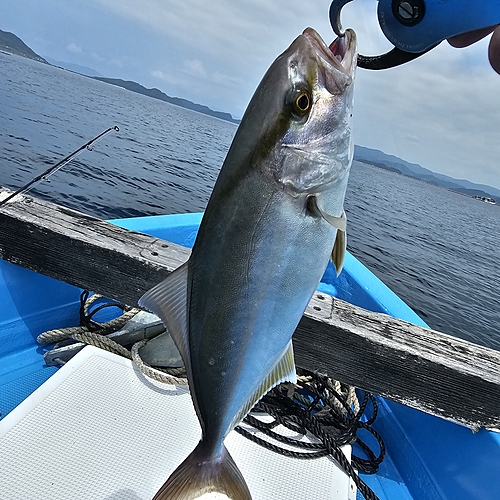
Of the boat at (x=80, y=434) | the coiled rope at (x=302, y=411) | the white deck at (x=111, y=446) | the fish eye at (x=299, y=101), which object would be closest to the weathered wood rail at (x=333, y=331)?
the boat at (x=80, y=434)

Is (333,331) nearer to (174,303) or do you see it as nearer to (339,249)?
(339,249)

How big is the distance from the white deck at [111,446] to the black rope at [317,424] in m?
0.07

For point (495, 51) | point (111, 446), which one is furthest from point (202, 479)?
point (495, 51)

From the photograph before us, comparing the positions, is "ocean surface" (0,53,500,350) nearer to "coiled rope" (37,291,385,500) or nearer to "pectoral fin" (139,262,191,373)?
"coiled rope" (37,291,385,500)

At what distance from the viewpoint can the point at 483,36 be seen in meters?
1.57

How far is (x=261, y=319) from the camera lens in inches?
60.2

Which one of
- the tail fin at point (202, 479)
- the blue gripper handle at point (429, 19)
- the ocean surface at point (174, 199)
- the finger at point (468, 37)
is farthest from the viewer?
the ocean surface at point (174, 199)

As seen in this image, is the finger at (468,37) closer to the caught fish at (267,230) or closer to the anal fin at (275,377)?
the caught fish at (267,230)

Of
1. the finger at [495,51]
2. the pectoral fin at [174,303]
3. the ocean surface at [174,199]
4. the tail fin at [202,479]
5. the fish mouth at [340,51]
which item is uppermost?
the finger at [495,51]

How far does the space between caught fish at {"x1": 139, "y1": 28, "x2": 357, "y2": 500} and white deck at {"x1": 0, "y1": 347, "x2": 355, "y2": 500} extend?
79cm

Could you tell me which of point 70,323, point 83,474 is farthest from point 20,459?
point 70,323

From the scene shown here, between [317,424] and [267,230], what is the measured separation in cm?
195

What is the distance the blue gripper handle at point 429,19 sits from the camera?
1373 millimetres

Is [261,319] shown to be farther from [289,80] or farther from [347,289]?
[347,289]
